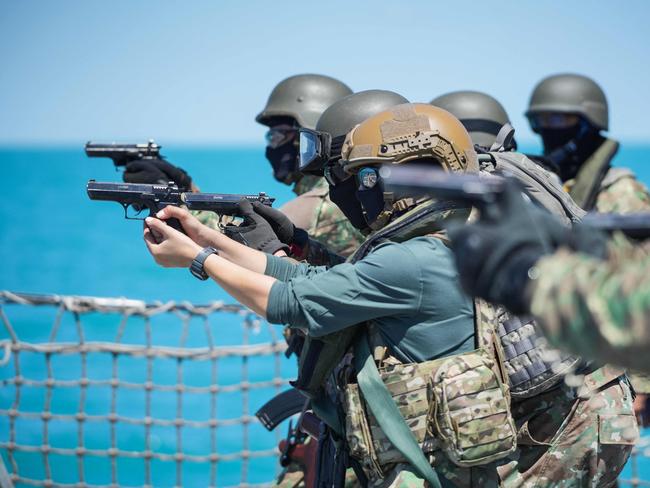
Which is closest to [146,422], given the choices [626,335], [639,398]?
[639,398]

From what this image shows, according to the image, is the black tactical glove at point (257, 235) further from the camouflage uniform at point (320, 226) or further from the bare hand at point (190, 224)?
the camouflage uniform at point (320, 226)

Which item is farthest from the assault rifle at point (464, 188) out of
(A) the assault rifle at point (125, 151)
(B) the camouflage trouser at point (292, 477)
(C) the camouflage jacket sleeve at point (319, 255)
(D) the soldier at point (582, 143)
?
(D) the soldier at point (582, 143)

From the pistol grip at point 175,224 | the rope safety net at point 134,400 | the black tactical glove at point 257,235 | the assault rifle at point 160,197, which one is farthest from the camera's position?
the rope safety net at point 134,400

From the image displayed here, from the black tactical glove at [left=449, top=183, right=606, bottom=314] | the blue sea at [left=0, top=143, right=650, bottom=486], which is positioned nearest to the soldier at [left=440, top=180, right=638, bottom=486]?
Result: the black tactical glove at [left=449, top=183, right=606, bottom=314]

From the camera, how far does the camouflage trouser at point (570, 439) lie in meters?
3.83

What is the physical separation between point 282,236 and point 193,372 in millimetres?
13064

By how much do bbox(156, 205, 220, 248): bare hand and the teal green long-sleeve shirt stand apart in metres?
0.57

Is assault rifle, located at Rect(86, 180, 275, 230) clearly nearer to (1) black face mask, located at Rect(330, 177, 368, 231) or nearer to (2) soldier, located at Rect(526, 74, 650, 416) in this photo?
(1) black face mask, located at Rect(330, 177, 368, 231)

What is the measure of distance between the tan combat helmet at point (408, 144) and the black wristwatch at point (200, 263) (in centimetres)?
58

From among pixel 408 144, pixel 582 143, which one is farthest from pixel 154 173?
pixel 582 143

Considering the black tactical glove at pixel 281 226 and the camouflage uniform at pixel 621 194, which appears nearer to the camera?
the black tactical glove at pixel 281 226

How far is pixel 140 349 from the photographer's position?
796cm

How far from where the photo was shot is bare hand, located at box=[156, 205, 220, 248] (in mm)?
3801

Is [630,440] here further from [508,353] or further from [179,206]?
[179,206]
